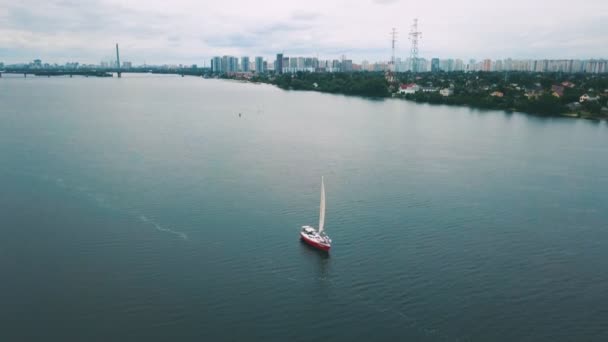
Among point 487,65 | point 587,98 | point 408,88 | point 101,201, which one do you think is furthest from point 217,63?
point 101,201

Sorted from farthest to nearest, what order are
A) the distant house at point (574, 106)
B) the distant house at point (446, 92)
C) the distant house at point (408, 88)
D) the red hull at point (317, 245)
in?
1. the distant house at point (408, 88)
2. the distant house at point (446, 92)
3. the distant house at point (574, 106)
4. the red hull at point (317, 245)

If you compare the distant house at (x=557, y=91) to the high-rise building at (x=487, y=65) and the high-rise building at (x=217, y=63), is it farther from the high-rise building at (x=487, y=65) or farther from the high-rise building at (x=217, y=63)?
the high-rise building at (x=217, y=63)

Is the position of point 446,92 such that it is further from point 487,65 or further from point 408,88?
point 487,65

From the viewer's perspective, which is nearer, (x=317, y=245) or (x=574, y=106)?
(x=317, y=245)

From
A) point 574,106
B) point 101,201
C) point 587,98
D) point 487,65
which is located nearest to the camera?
point 101,201

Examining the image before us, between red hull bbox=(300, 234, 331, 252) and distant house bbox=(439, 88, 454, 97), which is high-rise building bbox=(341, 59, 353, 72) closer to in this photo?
distant house bbox=(439, 88, 454, 97)

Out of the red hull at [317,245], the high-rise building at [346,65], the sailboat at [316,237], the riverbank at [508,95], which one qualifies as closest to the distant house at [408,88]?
the riverbank at [508,95]

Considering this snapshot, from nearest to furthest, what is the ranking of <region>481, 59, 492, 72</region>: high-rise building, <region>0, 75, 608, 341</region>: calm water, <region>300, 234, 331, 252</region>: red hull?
<region>0, 75, 608, 341</region>: calm water, <region>300, 234, 331, 252</region>: red hull, <region>481, 59, 492, 72</region>: high-rise building

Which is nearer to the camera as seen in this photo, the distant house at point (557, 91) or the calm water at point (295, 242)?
the calm water at point (295, 242)

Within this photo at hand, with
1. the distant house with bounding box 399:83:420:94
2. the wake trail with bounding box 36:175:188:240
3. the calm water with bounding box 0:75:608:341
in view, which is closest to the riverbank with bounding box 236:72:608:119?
the distant house with bounding box 399:83:420:94
